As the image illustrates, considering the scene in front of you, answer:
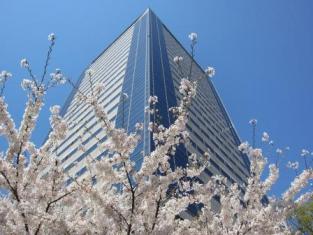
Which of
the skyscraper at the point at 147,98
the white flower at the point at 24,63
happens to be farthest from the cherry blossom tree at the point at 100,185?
the skyscraper at the point at 147,98

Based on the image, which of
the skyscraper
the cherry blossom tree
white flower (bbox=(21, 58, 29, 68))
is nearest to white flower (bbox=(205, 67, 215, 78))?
the cherry blossom tree

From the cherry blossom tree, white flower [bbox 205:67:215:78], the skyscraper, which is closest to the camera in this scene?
the cherry blossom tree

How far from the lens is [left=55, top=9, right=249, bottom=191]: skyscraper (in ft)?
202

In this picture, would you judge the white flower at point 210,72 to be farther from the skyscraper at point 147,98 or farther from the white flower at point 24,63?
the skyscraper at point 147,98

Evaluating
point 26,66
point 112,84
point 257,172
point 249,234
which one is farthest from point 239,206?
point 112,84

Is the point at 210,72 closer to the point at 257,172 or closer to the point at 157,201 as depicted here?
the point at 157,201

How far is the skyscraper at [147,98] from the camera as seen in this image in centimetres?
Answer: 6150

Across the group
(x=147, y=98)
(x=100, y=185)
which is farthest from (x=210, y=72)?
(x=147, y=98)

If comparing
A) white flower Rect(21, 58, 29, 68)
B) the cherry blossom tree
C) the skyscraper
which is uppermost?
the skyscraper

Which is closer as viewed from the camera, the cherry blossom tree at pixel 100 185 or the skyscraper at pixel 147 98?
the cherry blossom tree at pixel 100 185

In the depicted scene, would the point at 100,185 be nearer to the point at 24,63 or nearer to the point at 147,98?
the point at 24,63

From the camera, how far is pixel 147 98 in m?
63.5

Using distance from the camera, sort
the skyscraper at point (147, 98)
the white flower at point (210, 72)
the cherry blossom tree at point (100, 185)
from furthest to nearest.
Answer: the skyscraper at point (147, 98)
the white flower at point (210, 72)
the cherry blossom tree at point (100, 185)

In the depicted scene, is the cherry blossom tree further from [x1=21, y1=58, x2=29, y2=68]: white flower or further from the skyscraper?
the skyscraper
